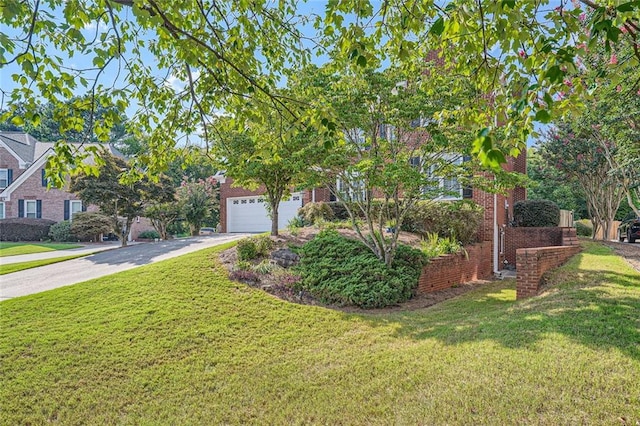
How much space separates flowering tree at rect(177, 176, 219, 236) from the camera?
73.7 ft

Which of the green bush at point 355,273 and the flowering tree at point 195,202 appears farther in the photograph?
the flowering tree at point 195,202

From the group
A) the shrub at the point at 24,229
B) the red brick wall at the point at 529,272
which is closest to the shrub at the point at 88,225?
the shrub at the point at 24,229

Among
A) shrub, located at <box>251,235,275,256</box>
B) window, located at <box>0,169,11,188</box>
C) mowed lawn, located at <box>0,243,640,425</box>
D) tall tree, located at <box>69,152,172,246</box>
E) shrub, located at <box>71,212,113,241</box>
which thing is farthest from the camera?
window, located at <box>0,169,11,188</box>

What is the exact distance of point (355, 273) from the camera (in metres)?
8.68

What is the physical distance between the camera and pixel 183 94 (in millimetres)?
5039

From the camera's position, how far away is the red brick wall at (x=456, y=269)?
948 centimetres

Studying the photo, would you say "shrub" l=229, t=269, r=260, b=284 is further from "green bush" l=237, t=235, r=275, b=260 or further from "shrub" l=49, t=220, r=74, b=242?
"shrub" l=49, t=220, r=74, b=242

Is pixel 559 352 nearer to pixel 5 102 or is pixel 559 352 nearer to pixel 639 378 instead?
pixel 639 378

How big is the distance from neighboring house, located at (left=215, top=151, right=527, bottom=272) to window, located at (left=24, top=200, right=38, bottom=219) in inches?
452

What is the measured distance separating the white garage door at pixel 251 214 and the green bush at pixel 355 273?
11.1m

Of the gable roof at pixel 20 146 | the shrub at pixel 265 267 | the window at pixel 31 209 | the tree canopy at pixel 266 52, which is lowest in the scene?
the shrub at pixel 265 267

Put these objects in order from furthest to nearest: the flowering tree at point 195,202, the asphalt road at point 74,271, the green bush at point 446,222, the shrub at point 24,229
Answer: the flowering tree at point 195,202
the shrub at point 24,229
the green bush at point 446,222
the asphalt road at point 74,271

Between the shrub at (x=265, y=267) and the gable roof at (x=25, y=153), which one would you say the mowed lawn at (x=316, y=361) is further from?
the gable roof at (x=25, y=153)

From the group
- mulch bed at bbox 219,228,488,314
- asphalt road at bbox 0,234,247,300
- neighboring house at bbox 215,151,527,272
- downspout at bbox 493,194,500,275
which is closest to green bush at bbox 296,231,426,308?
mulch bed at bbox 219,228,488,314
